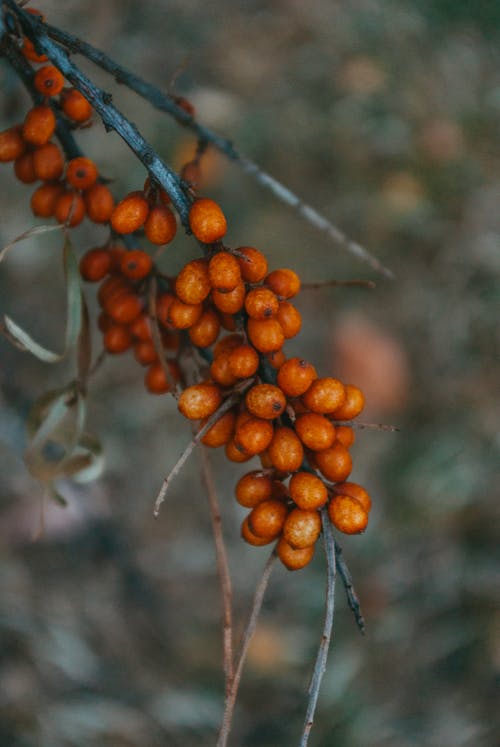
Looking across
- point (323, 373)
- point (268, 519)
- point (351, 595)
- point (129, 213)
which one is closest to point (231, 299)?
point (129, 213)

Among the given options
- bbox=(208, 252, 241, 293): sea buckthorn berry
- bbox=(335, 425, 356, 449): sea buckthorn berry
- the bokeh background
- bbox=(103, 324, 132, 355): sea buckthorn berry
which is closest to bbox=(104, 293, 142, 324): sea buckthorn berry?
bbox=(103, 324, 132, 355): sea buckthorn berry

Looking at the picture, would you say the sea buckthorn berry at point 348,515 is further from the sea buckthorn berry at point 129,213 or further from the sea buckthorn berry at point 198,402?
the sea buckthorn berry at point 129,213

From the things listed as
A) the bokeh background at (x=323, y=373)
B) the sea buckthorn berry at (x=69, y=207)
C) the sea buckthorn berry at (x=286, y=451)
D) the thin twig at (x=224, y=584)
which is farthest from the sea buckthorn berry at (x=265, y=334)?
the bokeh background at (x=323, y=373)

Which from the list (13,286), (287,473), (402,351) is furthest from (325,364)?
(287,473)

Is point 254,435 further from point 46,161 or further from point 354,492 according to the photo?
point 46,161

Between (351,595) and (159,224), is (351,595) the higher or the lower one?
the lower one

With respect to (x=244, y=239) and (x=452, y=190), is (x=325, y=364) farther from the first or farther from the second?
(x=452, y=190)

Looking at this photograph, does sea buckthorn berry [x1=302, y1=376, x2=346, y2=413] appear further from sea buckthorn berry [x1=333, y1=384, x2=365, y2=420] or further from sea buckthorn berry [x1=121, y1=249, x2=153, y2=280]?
sea buckthorn berry [x1=121, y1=249, x2=153, y2=280]
